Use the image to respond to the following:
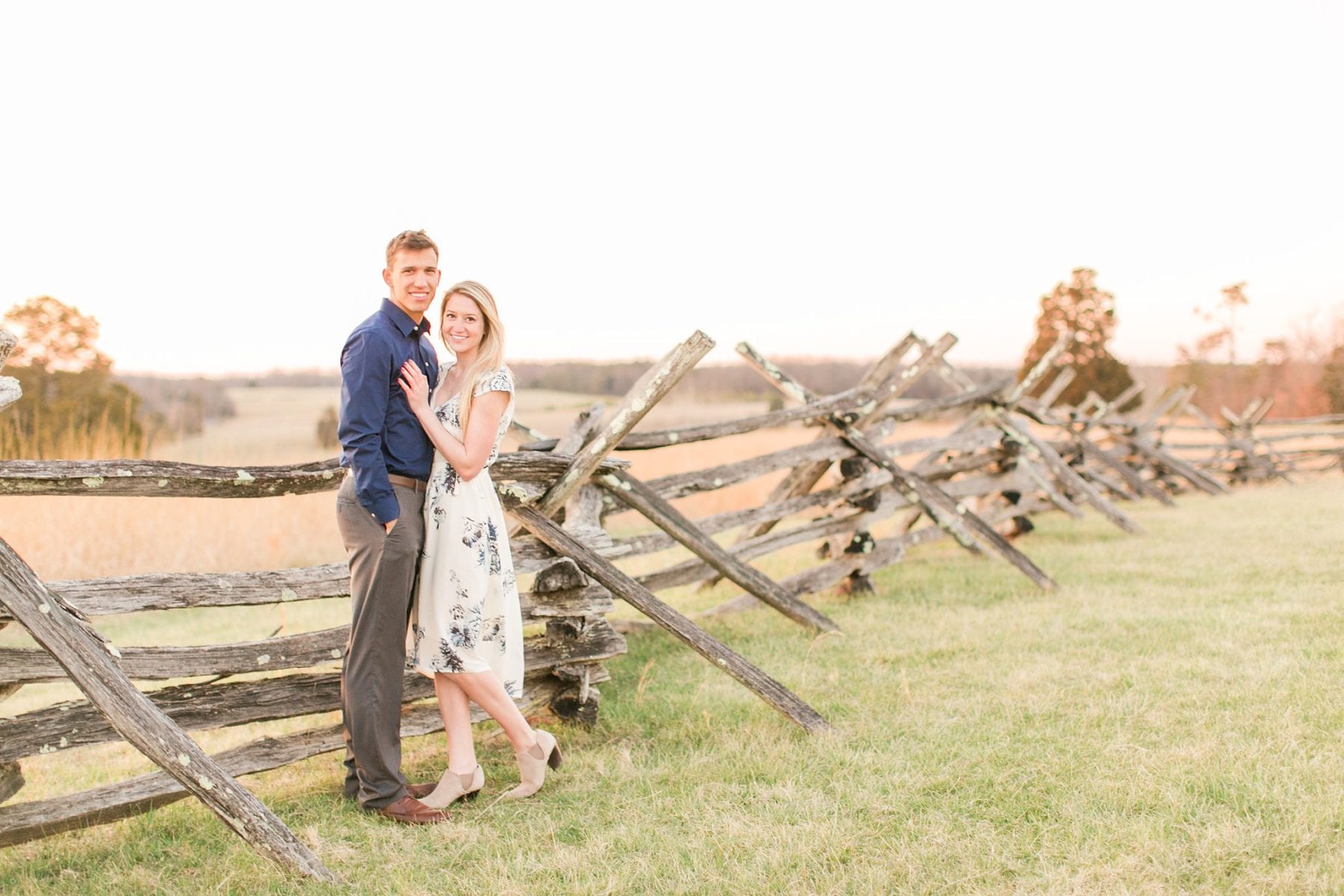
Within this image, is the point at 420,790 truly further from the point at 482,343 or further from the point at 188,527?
the point at 188,527

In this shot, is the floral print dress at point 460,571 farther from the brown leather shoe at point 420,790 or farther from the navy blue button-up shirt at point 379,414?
the brown leather shoe at point 420,790

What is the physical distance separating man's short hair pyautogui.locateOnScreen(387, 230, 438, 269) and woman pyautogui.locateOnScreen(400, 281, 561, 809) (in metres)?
0.18

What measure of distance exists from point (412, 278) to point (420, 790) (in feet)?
6.19

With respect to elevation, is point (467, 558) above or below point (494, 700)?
above

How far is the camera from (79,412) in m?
9.71

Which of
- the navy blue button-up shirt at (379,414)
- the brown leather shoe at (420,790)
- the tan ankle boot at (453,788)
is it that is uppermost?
the navy blue button-up shirt at (379,414)

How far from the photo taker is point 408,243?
334 centimetres

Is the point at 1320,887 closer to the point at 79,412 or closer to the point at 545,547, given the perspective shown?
the point at 545,547

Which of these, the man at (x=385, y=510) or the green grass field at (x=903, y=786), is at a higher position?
the man at (x=385, y=510)

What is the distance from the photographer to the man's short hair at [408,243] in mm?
3340

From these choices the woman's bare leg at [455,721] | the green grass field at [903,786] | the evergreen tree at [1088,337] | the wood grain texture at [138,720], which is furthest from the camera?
the evergreen tree at [1088,337]

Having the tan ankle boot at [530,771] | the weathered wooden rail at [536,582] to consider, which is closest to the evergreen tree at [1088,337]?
the weathered wooden rail at [536,582]

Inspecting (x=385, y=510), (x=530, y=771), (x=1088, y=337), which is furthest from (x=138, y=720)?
(x=1088, y=337)

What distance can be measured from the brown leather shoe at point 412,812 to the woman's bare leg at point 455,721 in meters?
0.18
